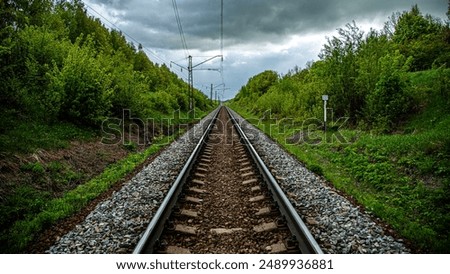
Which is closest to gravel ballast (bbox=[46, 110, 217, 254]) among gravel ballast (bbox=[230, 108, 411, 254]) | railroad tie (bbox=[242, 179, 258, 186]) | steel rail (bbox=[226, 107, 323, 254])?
railroad tie (bbox=[242, 179, 258, 186])

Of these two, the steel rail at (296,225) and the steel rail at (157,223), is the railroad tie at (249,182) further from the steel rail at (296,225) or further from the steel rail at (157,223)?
the steel rail at (157,223)

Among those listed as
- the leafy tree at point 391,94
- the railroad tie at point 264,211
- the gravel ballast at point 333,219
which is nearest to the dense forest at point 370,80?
the leafy tree at point 391,94

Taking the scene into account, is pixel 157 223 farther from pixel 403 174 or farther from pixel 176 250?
pixel 403 174

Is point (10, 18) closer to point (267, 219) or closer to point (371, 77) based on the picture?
point (267, 219)

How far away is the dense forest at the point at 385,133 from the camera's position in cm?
520

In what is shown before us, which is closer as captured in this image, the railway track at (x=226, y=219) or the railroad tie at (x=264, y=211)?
the railway track at (x=226, y=219)

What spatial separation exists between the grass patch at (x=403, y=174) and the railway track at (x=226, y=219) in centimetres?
157

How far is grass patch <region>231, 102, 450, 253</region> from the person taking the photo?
15.0ft

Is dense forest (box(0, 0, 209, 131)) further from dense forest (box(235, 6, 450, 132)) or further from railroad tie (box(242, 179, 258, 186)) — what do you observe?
dense forest (box(235, 6, 450, 132))

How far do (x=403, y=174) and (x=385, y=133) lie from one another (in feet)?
12.6

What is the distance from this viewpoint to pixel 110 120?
1323 centimetres

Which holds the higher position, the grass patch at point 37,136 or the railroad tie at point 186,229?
the grass patch at point 37,136

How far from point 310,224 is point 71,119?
9.64 metres
